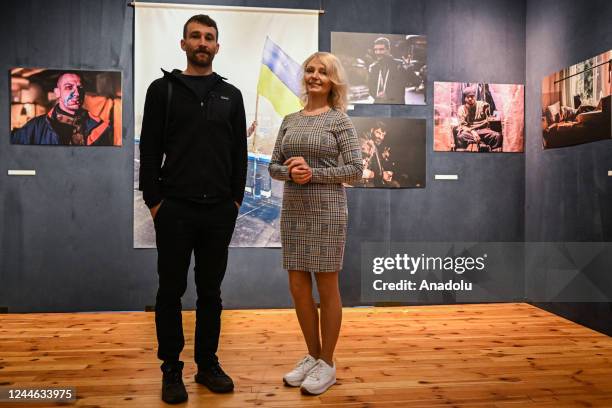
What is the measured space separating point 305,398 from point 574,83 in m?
3.15

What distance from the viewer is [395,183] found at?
4668mm

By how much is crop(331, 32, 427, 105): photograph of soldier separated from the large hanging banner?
33 cm

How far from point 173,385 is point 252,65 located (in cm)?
285

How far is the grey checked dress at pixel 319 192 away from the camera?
258cm

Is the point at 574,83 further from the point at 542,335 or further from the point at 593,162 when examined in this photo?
the point at 542,335

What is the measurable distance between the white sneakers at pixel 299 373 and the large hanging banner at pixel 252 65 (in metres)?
1.90

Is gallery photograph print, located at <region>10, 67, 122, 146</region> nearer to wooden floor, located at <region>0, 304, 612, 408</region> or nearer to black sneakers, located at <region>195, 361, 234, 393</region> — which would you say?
wooden floor, located at <region>0, 304, 612, 408</region>

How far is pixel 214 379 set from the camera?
102 inches

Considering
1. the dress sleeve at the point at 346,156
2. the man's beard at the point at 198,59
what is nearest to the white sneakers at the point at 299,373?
the dress sleeve at the point at 346,156

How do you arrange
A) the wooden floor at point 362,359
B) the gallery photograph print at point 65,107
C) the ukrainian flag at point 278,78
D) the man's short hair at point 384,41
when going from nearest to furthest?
the wooden floor at point 362,359 → the gallery photograph print at point 65,107 → the ukrainian flag at point 278,78 → the man's short hair at point 384,41

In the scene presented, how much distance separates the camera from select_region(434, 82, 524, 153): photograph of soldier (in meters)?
4.71

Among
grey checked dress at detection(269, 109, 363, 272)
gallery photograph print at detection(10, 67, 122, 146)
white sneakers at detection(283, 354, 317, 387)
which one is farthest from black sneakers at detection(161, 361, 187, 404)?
gallery photograph print at detection(10, 67, 122, 146)

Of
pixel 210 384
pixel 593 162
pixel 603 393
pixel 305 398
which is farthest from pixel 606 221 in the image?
pixel 210 384

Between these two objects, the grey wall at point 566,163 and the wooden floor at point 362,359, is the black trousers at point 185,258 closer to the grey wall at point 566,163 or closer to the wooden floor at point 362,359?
the wooden floor at point 362,359
